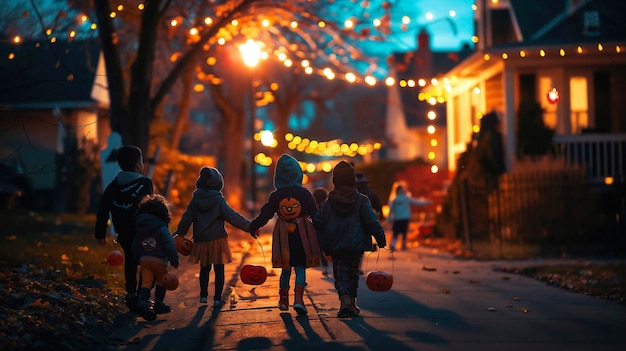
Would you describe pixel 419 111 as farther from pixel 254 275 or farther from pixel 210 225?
pixel 254 275

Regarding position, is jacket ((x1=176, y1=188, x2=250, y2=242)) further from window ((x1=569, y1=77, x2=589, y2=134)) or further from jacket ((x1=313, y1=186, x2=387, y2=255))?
window ((x1=569, y1=77, x2=589, y2=134))

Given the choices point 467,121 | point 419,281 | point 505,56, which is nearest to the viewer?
point 419,281

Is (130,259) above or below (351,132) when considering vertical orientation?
below

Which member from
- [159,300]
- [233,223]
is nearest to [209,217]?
[233,223]

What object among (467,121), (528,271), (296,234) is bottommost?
(528,271)

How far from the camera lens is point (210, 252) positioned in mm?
9781

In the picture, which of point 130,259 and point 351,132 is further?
point 351,132

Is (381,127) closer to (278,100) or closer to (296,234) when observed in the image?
(278,100)

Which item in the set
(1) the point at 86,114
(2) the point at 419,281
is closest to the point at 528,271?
(2) the point at 419,281

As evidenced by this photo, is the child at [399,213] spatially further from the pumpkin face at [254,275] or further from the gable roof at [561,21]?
the pumpkin face at [254,275]

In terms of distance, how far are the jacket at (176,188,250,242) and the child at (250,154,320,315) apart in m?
0.27

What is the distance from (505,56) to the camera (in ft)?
63.6

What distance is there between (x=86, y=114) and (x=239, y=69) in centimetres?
658

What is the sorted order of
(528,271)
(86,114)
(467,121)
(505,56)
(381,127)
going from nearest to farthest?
(528,271)
(505,56)
(467,121)
(86,114)
(381,127)
